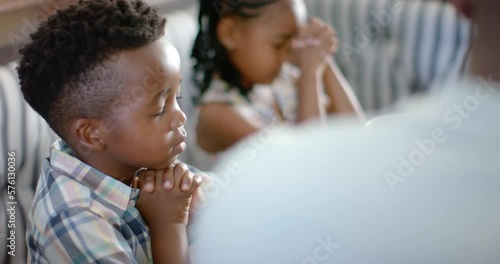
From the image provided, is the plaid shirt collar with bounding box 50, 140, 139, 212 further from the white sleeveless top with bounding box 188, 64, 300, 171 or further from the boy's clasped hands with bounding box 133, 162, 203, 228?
the white sleeveless top with bounding box 188, 64, 300, 171

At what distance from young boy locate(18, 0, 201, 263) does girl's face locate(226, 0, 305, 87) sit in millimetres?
595

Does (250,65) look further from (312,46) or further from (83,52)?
(83,52)

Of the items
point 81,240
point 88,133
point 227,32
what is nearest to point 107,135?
point 88,133

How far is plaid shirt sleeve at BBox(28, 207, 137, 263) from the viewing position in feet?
2.17

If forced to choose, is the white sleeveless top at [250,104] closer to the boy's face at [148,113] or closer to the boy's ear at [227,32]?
the boy's ear at [227,32]

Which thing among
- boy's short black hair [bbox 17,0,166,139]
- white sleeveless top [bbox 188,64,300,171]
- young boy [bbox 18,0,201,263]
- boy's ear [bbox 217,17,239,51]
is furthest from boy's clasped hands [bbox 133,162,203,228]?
boy's ear [bbox 217,17,239,51]

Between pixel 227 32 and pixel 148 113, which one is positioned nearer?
pixel 148 113

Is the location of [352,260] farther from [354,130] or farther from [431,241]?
[354,130]

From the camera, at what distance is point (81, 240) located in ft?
2.17

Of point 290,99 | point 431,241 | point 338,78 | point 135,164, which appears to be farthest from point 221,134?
point 431,241

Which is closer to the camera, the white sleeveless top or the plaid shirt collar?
the plaid shirt collar

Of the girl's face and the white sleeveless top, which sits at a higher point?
the girl's face

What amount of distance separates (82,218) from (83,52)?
184mm

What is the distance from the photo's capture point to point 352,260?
1.77ft
